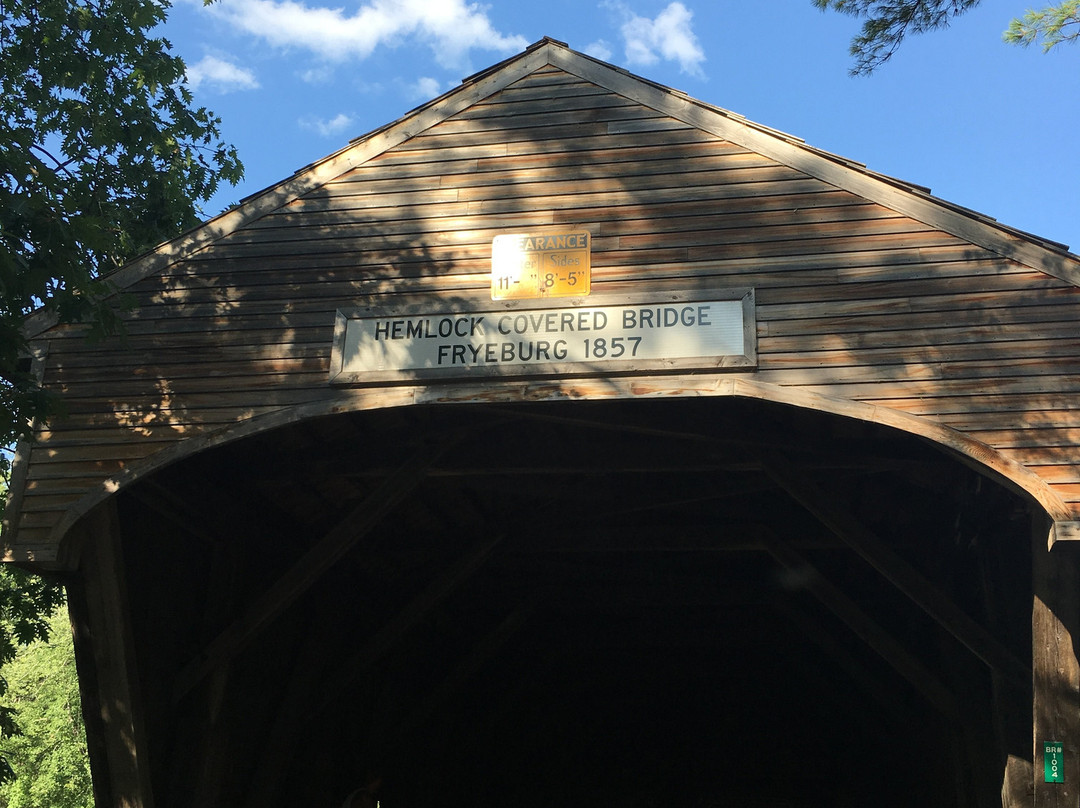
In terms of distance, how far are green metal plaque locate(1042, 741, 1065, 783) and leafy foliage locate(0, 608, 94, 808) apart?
2428 centimetres

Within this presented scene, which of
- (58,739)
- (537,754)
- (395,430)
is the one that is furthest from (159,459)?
(58,739)

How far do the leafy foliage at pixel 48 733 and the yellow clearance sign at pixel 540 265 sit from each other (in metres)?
22.4

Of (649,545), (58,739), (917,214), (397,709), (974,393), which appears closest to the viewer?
(974,393)

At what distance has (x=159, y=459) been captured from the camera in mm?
7090

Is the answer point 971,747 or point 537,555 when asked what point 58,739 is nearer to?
point 537,555

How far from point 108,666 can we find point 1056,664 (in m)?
6.03

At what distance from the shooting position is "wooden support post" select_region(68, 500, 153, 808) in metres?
7.37

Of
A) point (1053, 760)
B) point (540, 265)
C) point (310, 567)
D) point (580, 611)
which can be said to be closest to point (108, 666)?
point (310, 567)

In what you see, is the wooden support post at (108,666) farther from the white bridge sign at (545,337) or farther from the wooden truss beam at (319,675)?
the white bridge sign at (545,337)

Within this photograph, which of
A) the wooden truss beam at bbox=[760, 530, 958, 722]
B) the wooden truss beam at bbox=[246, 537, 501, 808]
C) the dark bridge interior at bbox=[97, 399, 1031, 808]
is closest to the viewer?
the dark bridge interior at bbox=[97, 399, 1031, 808]

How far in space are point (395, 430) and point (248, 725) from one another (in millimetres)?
2785


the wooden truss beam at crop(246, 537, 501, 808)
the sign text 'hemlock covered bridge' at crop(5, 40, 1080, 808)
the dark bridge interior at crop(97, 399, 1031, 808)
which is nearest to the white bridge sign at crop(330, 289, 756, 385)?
the sign text 'hemlock covered bridge' at crop(5, 40, 1080, 808)

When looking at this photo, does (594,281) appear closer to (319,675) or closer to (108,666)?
(108,666)

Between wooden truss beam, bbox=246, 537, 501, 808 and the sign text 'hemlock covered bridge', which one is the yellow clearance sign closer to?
the sign text 'hemlock covered bridge'
